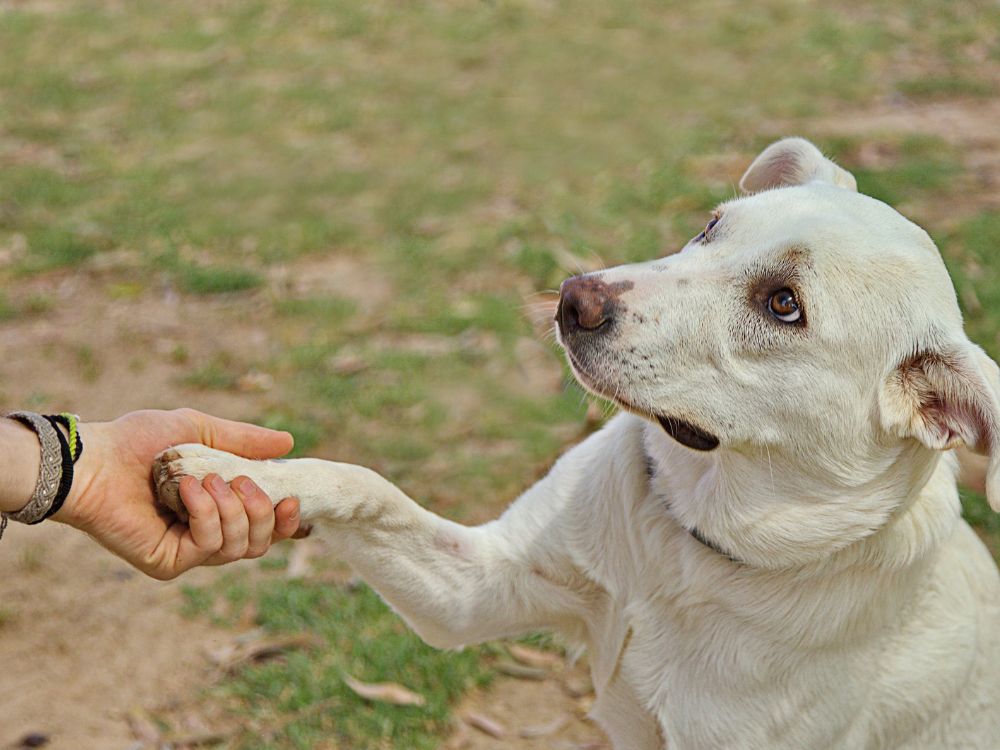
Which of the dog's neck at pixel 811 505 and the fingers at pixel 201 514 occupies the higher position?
the fingers at pixel 201 514

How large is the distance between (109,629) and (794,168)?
276 centimetres

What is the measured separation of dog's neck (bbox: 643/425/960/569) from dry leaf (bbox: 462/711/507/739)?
4.05ft

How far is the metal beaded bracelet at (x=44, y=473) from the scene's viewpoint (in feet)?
8.56

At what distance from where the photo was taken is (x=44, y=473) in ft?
8.57

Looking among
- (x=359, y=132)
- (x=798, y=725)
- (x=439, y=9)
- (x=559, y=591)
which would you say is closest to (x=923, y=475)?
(x=798, y=725)

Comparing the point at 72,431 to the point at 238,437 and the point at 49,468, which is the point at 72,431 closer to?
the point at 49,468

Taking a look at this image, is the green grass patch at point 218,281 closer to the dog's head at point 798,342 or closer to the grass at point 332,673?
the grass at point 332,673

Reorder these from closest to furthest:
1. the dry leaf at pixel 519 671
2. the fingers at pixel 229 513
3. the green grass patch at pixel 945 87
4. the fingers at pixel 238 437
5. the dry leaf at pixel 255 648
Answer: the fingers at pixel 229 513, the fingers at pixel 238 437, the dry leaf at pixel 255 648, the dry leaf at pixel 519 671, the green grass patch at pixel 945 87

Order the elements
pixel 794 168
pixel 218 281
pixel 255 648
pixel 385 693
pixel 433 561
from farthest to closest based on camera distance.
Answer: pixel 218 281
pixel 255 648
pixel 385 693
pixel 794 168
pixel 433 561

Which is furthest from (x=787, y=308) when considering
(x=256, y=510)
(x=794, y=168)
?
(x=256, y=510)

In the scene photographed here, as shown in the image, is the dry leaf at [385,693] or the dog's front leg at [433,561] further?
the dry leaf at [385,693]

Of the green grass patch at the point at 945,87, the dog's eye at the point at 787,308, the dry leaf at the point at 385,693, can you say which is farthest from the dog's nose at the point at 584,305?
the green grass patch at the point at 945,87

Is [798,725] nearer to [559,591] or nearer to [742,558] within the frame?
[742,558]

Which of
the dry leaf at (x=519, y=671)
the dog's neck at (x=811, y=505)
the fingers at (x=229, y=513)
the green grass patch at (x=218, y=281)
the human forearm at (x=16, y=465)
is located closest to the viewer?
the human forearm at (x=16, y=465)
